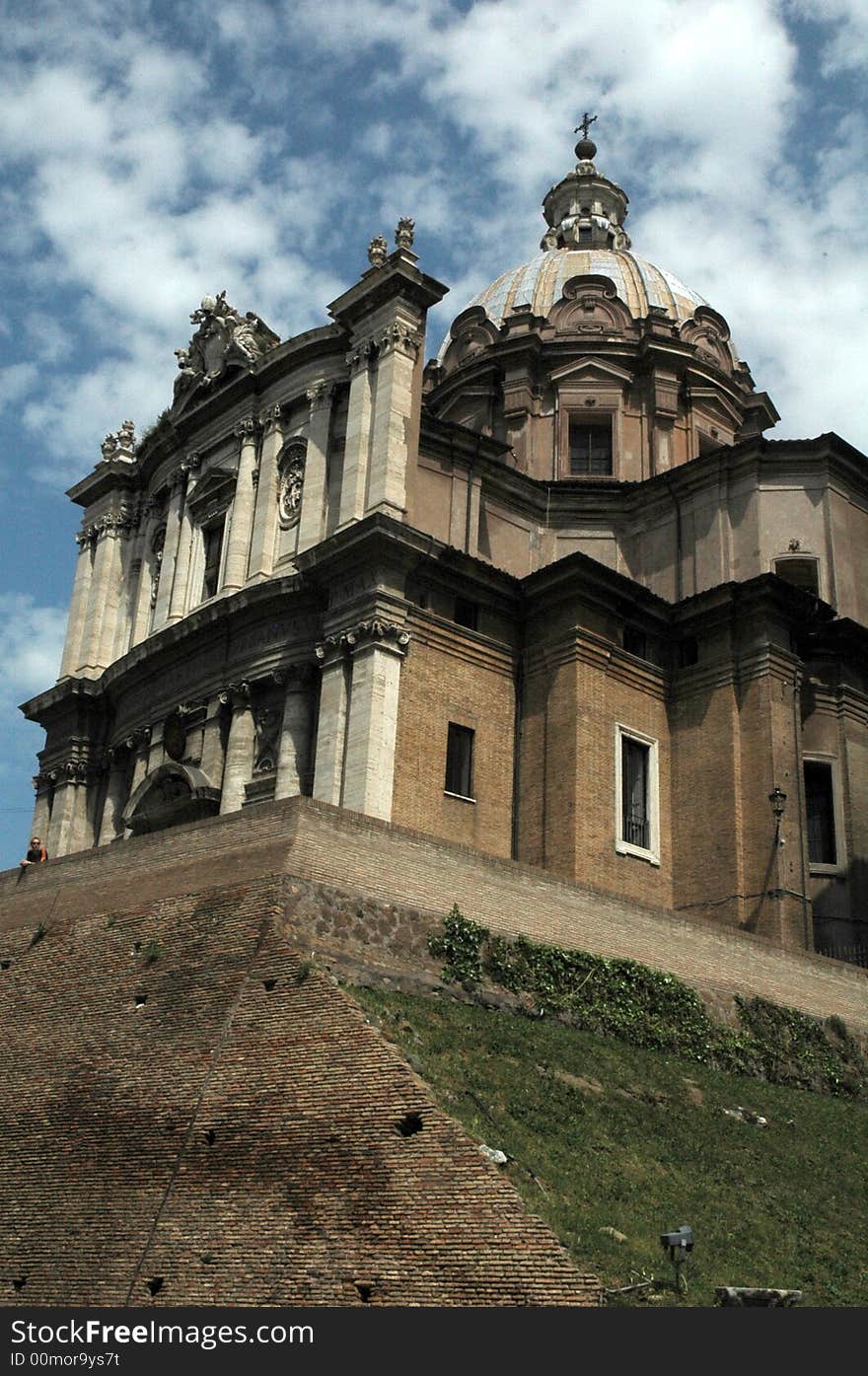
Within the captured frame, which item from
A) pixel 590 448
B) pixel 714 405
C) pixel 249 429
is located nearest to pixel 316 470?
pixel 249 429

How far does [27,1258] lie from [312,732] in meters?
18.0

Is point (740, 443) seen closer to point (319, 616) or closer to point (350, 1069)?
point (319, 616)

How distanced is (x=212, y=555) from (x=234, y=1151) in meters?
25.4

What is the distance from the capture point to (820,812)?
3531 centimetres

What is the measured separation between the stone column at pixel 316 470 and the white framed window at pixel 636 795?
8810mm

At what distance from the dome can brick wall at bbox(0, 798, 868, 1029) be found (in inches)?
1124

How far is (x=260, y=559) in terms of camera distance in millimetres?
37031

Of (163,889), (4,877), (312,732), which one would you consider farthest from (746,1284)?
(312,732)

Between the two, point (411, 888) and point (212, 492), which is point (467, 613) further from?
point (411, 888)

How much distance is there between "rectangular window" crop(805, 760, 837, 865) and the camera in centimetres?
3481

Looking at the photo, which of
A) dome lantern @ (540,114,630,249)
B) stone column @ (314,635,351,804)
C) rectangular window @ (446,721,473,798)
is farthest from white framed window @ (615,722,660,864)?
dome lantern @ (540,114,630,249)

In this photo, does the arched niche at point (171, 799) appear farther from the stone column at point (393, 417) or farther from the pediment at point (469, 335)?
the pediment at point (469, 335)

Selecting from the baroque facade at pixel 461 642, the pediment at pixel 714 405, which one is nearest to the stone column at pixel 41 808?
the baroque facade at pixel 461 642

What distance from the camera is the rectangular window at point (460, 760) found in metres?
32.8
